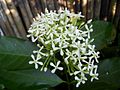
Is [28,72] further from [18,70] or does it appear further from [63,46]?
[63,46]

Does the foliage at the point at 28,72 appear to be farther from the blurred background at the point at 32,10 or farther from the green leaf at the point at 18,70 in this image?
the blurred background at the point at 32,10

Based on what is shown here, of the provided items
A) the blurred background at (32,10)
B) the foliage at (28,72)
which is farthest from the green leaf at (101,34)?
the blurred background at (32,10)

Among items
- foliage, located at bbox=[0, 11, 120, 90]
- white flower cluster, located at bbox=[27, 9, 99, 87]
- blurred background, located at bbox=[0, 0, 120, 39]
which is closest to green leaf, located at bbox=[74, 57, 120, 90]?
foliage, located at bbox=[0, 11, 120, 90]

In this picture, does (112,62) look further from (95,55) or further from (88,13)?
(88,13)

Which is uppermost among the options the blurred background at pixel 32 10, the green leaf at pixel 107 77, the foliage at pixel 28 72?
the blurred background at pixel 32 10

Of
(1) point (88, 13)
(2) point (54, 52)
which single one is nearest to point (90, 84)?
(2) point (54, 52)

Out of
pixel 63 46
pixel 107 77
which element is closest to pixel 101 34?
pixel 107 77

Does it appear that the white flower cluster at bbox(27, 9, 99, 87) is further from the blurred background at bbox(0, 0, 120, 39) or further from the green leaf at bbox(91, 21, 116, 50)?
the blurred background at bbox(0, 0, 120, 39)
